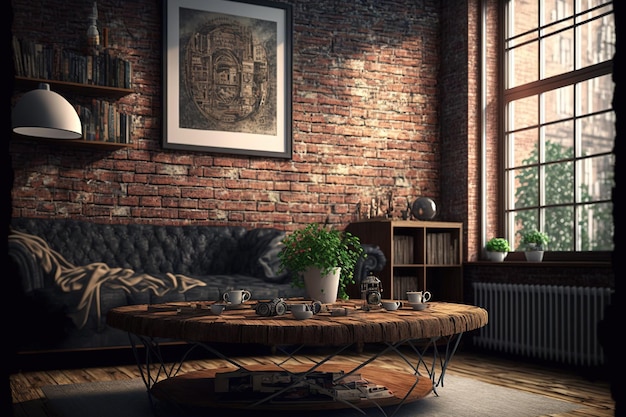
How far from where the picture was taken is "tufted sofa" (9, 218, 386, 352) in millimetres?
3982

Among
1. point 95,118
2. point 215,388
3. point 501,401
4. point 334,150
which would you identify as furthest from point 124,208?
point 501,401

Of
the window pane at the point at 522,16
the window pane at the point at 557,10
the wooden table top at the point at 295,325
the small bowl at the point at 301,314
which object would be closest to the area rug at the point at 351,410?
the wooden table top at the point at 295,325

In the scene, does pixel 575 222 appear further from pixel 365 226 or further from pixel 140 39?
pixel 140 39

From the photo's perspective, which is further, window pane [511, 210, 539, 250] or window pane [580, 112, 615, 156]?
window pane [511, 210, 539, 250]

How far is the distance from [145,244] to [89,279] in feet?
2.69

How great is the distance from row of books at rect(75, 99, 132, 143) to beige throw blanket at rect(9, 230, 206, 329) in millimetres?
892

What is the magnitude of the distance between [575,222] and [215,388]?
3272 millimetres

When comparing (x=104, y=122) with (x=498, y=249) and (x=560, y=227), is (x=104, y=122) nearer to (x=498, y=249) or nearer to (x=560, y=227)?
(x=498, y=249)

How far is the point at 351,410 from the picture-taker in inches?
119

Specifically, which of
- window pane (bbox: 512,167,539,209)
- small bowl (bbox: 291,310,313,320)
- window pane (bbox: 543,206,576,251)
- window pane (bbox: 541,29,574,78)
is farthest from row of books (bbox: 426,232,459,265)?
small bowl (bbox: 291,310,313,320)

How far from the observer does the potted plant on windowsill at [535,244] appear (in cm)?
511

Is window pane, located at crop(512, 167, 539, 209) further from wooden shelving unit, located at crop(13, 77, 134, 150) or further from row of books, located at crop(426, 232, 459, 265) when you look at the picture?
wooden shelving unit, located at crop(13, 77, 134, 150)

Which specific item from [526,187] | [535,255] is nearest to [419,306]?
[535,255]

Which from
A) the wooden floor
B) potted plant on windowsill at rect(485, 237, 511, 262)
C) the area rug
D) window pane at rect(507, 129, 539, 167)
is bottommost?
the wooden floor
